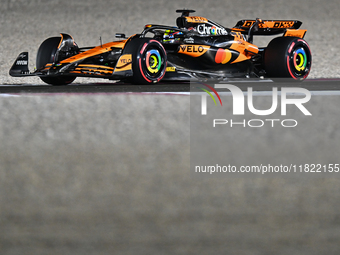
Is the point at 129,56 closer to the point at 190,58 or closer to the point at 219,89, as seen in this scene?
the point at 190,58

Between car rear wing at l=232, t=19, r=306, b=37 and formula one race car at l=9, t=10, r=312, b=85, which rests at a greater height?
car rear wing at l=232, t=19, r=306, b=37

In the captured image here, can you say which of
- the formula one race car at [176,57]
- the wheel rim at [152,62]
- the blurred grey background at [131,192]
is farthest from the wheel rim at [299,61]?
the blurred grey background at [131,192]

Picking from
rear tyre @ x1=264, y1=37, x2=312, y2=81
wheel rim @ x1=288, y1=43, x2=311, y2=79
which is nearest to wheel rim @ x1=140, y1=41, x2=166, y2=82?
rear tyre @ x1=264, y1=37, x2=312, y2=81

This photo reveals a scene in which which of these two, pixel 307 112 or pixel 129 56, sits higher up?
pixel 129 56

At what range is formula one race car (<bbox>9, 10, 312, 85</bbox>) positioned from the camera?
3482 mm

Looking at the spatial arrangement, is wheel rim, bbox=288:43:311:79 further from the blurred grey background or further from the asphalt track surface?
the blurred grey background

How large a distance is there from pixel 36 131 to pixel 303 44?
117 inches

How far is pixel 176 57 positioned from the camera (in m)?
4.07

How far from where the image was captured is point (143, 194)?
2189 mm

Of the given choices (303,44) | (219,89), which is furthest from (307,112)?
(303,44)

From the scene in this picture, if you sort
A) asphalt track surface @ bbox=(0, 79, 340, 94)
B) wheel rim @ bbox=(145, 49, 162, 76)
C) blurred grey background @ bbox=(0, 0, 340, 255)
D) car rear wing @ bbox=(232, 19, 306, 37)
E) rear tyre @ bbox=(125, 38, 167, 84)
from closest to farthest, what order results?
blurred grey background @ bbox=(0, 0, 340, 255) → asphalt track surface @ bbox=(0, 79, 340, 94) → rear tyre @ bbox=(125, 38, 167, 84) → wheel rim @ bbox=(145, 49, 162, 76) → car rear wing @ bbox=(232, 19, 306, 37)

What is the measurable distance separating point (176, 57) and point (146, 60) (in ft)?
2.19

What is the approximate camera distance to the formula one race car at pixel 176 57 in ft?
11.4

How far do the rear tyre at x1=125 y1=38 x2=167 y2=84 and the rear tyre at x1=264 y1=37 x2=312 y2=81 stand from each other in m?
1.15
